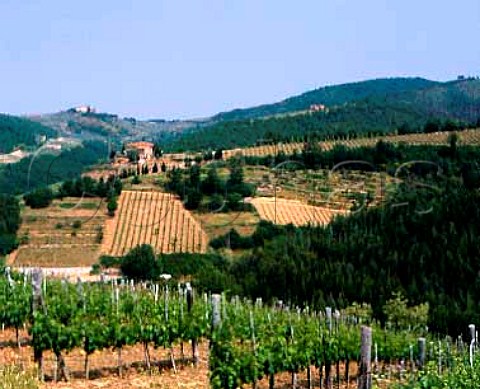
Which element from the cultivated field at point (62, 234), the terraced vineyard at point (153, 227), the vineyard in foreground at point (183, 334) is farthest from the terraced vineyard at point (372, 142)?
the vineyard in foreground at point (183, 334)

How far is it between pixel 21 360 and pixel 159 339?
2762mm

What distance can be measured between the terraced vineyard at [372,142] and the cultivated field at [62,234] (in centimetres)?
3306

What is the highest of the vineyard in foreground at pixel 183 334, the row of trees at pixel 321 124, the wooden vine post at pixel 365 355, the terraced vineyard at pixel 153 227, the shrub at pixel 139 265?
the row of trees at pixel 321 124

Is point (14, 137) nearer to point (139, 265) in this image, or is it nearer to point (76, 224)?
point (76, 224)

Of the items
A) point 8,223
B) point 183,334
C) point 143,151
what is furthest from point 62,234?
point 143,151

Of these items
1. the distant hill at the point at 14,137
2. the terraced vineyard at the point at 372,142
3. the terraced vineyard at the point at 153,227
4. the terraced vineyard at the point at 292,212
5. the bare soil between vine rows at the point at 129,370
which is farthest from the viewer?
the distant hill at the point at 14,137

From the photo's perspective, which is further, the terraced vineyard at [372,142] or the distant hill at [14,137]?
the distant hill at [14,137]

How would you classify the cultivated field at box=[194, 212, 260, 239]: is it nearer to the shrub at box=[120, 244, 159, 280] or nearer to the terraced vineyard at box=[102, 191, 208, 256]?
the terraced vineyard at box=[102, 191, 208, 256]

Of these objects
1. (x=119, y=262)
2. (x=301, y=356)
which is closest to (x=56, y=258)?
(x=119, y=262)

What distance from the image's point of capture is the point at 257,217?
7000cm

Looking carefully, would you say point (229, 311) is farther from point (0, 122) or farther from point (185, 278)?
point (0, 122)

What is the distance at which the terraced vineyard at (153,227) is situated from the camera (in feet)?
220

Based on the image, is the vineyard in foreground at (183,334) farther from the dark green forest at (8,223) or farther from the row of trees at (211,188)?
the row of trees at (211,188)

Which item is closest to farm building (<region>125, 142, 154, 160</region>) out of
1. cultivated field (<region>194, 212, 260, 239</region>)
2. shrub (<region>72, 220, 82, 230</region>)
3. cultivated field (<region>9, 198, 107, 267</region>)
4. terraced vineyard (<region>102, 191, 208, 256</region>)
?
terraced vineyard (<region>102, 191, 208, 256</region>)
